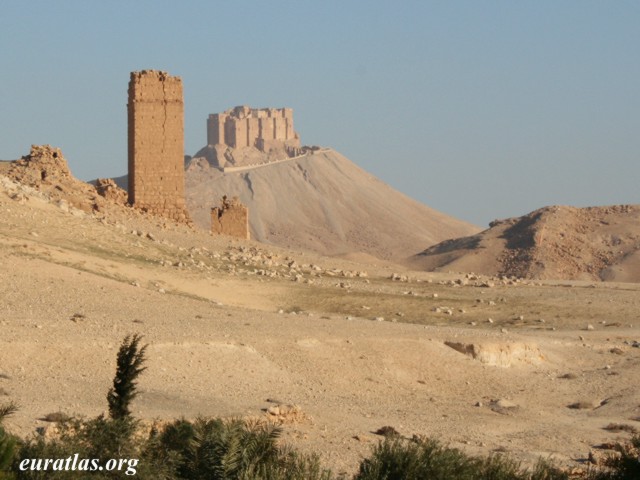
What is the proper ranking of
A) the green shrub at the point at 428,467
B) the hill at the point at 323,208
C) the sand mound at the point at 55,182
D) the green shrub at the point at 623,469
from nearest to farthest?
the green shrub at the point at 428,467 < the green shrub at the point at 623,469 < the sand mound at the point at 55,182 < the hill at the point at 323,208

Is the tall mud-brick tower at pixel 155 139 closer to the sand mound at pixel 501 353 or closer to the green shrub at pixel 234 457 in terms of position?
the sand mound at pixel 501 353

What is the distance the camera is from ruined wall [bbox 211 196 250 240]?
34.7 metres

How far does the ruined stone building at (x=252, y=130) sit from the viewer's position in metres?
122

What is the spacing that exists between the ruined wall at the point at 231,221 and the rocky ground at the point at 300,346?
16.0 ft

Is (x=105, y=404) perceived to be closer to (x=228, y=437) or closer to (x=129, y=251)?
(x=228, y=437)

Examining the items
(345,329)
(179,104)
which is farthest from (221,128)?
(345,329)

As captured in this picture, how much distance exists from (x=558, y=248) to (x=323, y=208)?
151ft

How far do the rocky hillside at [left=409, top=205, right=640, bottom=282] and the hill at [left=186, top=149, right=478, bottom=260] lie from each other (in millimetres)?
27928

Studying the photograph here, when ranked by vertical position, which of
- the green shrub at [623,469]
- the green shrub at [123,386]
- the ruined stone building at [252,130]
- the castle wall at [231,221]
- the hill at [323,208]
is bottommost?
the green shrub at [623,469]

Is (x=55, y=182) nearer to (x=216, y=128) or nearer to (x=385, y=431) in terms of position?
(x=385, y=431)

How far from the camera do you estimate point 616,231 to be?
5303cm

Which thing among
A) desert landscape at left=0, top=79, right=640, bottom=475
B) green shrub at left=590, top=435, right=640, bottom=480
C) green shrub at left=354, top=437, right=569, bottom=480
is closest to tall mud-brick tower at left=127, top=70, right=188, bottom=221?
desert landscape at left=0, top=79, right=640, bottom=475

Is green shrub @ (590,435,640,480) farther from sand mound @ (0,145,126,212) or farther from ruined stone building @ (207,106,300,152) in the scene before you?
ruined stone building @ (207,106,300,152)

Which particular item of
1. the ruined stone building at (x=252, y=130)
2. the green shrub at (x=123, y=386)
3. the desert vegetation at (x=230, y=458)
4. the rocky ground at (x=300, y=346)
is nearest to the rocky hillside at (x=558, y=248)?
the rocky ground at (x=300, y=346)
